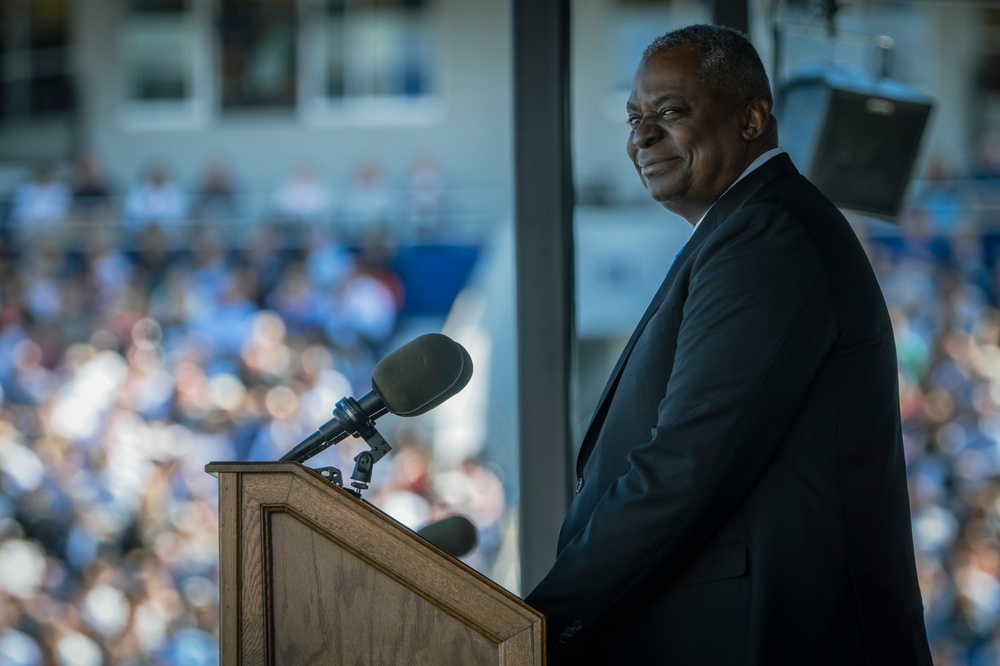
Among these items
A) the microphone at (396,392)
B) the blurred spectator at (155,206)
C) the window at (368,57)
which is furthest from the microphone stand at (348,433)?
the window at (368,57)

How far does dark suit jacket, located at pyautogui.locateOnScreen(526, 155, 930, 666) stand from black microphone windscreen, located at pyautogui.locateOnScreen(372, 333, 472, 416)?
234 mm

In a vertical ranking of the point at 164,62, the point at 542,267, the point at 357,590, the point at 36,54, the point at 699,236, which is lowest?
the point at 357,590

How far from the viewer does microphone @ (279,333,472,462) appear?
59.4 inches

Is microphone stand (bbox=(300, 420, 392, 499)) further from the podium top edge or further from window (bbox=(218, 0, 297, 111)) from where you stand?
window (bbox=(218, 0, 297, 111))

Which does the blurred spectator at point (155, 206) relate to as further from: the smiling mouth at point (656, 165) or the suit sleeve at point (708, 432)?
the suit sleeve at point (708, 432)

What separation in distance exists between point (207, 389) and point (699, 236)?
708 centimetres

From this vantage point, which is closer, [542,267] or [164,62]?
[542,267]

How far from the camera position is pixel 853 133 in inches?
142

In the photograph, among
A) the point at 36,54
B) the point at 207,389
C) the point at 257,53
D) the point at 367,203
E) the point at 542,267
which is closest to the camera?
the point at 542,267

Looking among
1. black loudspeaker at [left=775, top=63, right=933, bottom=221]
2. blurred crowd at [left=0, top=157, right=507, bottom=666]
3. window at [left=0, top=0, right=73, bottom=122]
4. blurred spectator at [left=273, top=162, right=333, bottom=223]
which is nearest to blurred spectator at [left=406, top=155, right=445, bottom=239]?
blurred crowd at [left=0, top=157, right=507, bottom=666]

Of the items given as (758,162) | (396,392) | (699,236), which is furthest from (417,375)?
(758,162)

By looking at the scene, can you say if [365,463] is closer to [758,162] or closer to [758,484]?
[758,484]

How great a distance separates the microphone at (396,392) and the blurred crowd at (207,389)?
5.54 metres

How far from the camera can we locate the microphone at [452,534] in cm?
202
